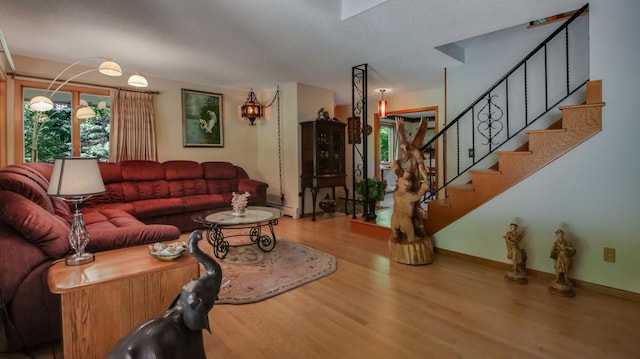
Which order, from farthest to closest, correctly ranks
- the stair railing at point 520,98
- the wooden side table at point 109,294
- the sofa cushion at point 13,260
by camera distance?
the stair railing at point 520,98 → the sofa cushion at point 13,260 → the wooden side table at point 109,294

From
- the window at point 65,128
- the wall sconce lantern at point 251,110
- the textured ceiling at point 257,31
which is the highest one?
the textured ceiling at point 257,31

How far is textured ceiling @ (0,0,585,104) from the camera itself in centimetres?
278

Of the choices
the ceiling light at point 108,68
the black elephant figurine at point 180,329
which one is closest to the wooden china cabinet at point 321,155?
the ceiling light at point 108,68

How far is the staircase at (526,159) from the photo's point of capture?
263cm

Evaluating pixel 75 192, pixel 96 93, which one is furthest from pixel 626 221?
pixel 96 93

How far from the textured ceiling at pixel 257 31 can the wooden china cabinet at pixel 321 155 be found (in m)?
1.10

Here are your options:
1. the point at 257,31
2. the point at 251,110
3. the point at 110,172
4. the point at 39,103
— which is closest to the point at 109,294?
the point at 257,31

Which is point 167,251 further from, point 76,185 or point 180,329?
point 180,329

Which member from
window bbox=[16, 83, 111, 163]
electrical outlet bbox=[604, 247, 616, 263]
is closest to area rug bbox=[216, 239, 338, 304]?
electrical outlet bbox=[604, 247, 616, 263]

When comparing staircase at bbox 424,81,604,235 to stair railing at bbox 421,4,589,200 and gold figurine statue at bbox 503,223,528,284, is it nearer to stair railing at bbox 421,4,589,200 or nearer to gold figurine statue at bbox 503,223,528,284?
stair railing at bbox 421,4,589,200

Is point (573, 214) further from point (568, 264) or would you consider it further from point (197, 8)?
point (197, 8)

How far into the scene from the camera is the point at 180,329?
1.17m

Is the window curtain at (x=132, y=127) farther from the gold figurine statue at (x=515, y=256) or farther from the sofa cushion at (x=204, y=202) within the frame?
the gold figurine statue at (x=515, y=256)

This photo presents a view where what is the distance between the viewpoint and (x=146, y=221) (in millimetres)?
4312
